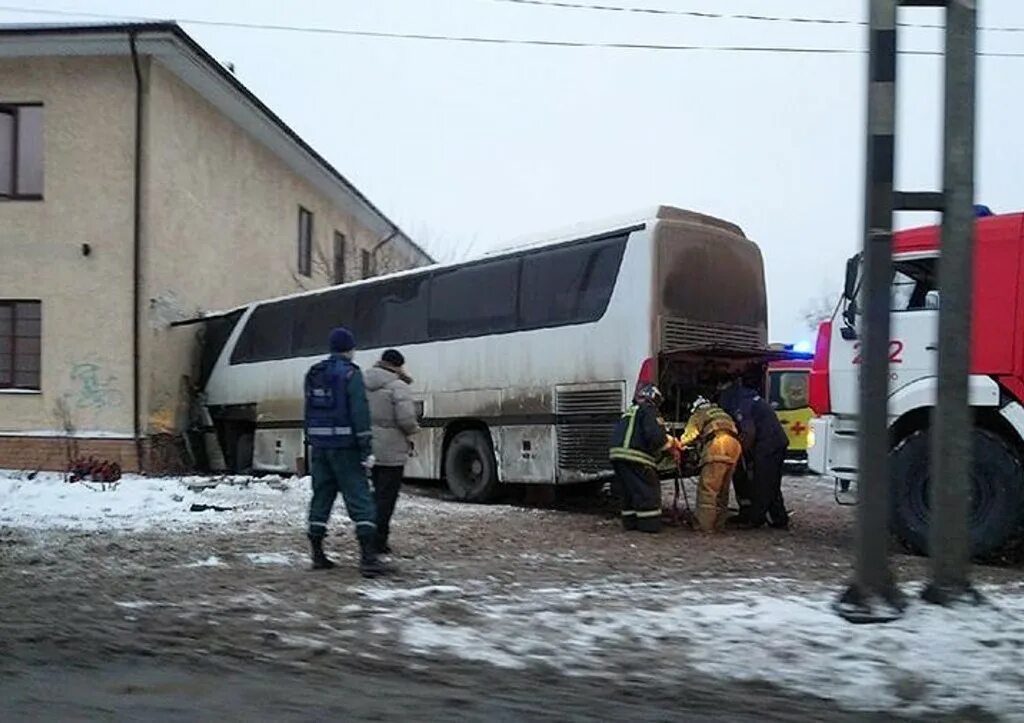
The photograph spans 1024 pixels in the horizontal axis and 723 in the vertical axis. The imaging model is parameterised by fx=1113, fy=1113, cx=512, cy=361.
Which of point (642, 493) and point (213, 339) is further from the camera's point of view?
point (213, 339)

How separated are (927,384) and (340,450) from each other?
4984 millimetres

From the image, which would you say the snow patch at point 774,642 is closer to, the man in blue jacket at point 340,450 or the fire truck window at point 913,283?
the man in blue jacket at point 340,450

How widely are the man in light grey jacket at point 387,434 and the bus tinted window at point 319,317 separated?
25.2 ft

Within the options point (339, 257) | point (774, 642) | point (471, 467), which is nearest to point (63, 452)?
Result: point (471, 467)

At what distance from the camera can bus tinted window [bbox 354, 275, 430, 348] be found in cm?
1518

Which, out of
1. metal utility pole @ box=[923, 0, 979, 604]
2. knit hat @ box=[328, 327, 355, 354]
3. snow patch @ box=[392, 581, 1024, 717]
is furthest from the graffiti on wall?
metal utility pole @ box=[923, 0, 979, 604]

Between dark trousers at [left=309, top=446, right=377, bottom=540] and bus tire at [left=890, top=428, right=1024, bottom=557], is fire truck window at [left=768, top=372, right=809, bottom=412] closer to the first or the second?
bus tire at [left=890, top=428, right=1024, bottom=557]

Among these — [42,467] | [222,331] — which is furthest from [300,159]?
[42,467]

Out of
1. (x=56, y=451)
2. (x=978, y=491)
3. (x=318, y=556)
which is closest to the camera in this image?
(x=318, y=556)

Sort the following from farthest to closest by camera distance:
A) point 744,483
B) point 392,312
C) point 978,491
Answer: point 392,312 < point 744,483 < point 978,491

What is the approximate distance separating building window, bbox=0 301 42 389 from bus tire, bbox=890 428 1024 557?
15.1 m

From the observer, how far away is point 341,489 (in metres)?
8.38

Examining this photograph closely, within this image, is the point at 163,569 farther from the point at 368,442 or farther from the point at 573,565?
the point at 573,565

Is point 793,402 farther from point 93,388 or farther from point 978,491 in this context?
point 93,388
